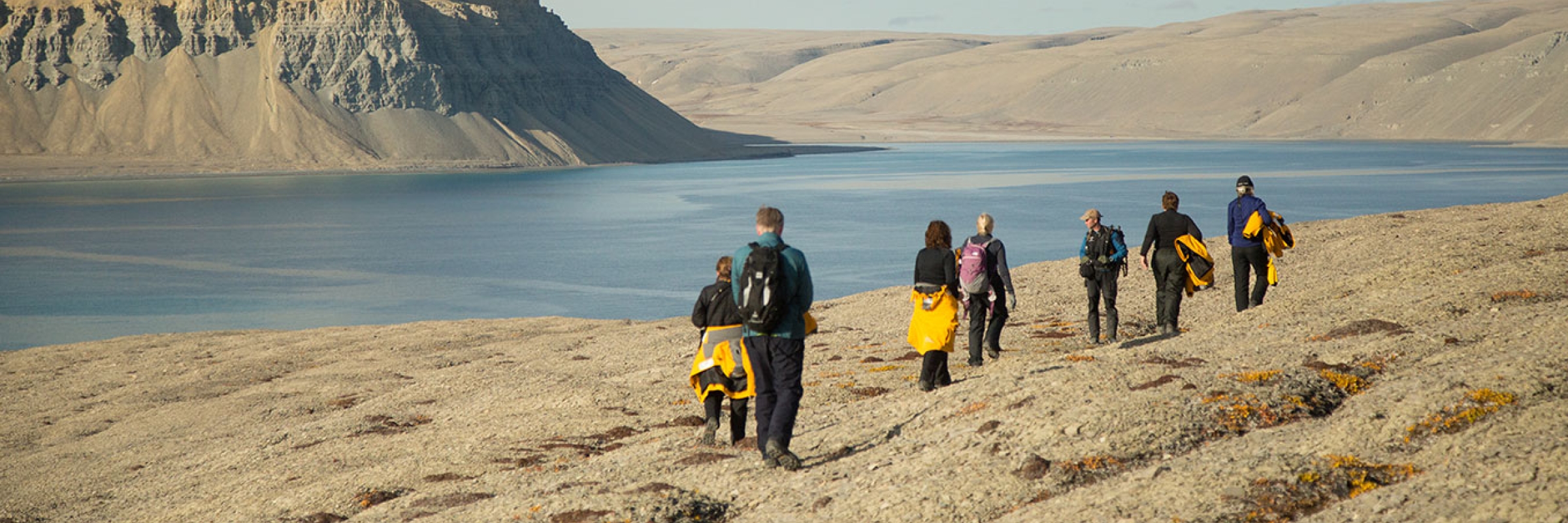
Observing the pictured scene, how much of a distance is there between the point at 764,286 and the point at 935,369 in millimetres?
3454

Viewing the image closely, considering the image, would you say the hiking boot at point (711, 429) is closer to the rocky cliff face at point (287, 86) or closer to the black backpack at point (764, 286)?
the black backpack at point (764, 286)

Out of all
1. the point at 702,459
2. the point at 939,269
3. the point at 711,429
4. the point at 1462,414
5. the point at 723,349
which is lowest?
the point at 702,459

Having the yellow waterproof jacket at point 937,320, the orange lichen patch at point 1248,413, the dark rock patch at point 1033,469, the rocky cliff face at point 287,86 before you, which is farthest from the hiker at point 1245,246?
the rocky cliff face at point 287,86

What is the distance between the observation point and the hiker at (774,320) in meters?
9.46

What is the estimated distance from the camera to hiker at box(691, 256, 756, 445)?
1046cm

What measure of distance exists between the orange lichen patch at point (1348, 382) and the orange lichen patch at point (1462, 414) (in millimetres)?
1266

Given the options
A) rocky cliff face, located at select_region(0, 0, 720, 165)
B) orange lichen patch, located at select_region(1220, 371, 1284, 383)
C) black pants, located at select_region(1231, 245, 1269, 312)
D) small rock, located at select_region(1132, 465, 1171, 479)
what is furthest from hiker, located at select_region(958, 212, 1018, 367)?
rocky cliff face, located at select_region(0, 0, 720, 165)

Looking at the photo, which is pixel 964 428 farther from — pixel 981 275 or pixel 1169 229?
pixel 1169 229

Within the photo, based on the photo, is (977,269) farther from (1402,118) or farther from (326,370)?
(1402,118)

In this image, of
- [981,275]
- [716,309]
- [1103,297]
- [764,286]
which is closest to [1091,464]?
[764,286]

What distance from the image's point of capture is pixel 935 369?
12.4m

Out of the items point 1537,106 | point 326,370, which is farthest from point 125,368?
point 1537,106

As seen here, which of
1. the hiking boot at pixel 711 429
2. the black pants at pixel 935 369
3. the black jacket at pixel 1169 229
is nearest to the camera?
the hiking boot at pixel 711 429

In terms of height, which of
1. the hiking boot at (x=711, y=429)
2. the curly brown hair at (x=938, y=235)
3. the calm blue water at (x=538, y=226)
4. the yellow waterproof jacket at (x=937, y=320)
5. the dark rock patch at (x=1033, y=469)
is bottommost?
the calm blue water at (x=538, y=226)
